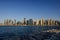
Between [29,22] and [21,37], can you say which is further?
[29,22]

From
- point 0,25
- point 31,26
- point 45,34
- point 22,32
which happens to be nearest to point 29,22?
point 31,26

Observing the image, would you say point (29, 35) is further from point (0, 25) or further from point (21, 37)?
point (0, 25)

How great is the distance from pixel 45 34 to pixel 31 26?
0.34 metres

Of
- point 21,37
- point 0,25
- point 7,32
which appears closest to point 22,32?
point 21,37

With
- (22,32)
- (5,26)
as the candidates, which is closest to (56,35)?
(22,32)

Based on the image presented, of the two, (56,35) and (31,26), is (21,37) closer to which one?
(31,26)

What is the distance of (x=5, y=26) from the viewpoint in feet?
8.04

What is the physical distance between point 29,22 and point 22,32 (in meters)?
0.26

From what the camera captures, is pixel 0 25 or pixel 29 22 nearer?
pixel 0 25

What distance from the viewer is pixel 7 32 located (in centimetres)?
245

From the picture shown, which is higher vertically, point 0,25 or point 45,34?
point 0,25

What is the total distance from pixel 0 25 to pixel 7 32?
206 millimetres

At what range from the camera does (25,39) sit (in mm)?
2445

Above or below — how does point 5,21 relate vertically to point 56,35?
above
